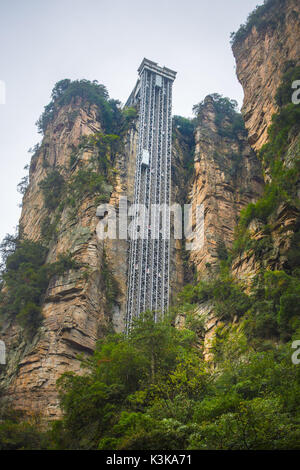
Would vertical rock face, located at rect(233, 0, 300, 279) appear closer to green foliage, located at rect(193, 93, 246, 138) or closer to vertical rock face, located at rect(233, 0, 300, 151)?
vertical rock face, located at rect(233, 0, 300, 151)

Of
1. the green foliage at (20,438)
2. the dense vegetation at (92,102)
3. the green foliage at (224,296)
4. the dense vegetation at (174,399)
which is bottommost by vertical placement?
the green foliage at (20,438)

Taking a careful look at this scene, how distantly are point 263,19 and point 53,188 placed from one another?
60.5ft

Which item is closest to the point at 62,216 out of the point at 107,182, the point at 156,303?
the point at 107,182

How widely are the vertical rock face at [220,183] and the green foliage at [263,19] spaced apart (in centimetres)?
661

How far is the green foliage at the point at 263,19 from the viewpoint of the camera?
1218 inches

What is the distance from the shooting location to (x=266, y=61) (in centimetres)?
3088

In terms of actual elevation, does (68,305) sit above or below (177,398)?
above

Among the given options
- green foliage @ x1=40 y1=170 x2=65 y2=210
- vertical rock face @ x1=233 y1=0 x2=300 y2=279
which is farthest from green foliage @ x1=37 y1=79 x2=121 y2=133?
vertical rock face @ x1=233 y1=0 x2=300 y2=279

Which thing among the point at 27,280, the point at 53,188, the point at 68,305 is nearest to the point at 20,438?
the point at 68,305

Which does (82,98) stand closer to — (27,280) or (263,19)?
(263,19)

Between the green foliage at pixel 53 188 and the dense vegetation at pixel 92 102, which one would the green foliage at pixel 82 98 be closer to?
the dense vegetation at pixel 92 102

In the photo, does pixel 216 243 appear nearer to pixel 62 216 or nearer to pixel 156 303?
pixel 156 303

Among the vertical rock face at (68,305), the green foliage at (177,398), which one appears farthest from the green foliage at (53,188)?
the green foliage at (177,398)

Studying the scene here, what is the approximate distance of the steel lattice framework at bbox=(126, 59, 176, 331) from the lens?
2814 cm
